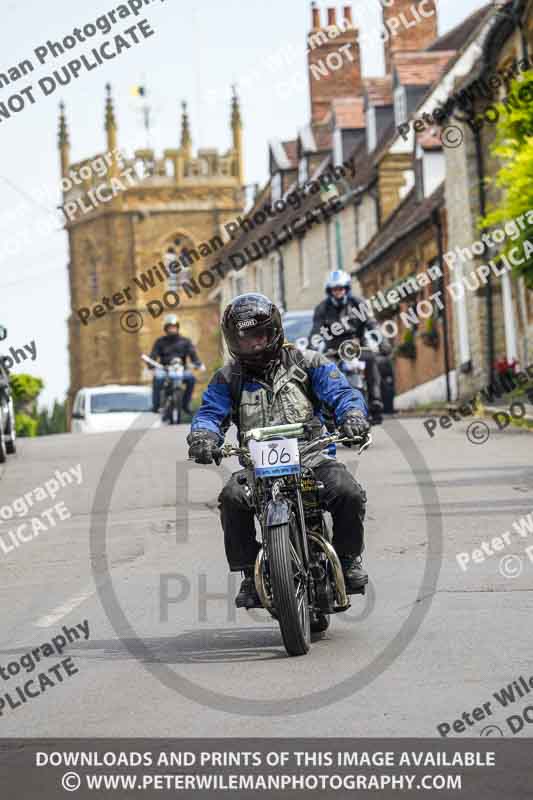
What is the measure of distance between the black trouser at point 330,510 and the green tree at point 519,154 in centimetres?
1161

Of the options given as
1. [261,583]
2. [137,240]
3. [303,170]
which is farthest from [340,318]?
[137,240]

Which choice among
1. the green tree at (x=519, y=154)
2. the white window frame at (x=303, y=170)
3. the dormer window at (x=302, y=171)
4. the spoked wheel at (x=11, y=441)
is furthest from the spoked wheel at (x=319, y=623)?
the dormer window at (x=302, y=171)

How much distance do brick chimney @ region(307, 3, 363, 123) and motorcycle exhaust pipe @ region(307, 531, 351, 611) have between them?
5345 cm

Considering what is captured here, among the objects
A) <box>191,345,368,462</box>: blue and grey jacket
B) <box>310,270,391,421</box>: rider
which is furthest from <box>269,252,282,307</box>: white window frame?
<box>191,345,368,462</box>: blue and grey jacket

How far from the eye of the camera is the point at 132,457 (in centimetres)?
2139

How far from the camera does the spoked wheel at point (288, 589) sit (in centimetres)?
738

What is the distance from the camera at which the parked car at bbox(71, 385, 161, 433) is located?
3600 cm

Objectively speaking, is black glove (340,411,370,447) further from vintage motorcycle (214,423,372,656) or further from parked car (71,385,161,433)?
parked car (71,385,161,433)

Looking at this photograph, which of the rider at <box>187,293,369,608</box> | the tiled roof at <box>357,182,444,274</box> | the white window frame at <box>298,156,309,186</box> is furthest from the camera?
the white window frame at <box>298,156,309,186</box>

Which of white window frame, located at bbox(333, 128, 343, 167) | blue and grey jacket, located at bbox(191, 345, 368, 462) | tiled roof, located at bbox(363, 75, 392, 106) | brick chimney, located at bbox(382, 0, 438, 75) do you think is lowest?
blue and grey jacket, located at bbox(191, 345, 368, 462)

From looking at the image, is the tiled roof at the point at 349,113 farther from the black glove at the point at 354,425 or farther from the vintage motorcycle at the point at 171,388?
the black glove at the point at 354,425
